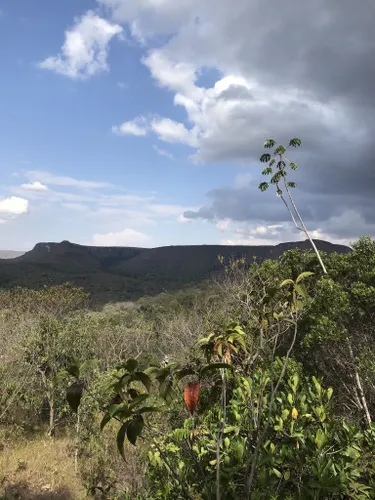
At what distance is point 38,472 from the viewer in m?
11.7

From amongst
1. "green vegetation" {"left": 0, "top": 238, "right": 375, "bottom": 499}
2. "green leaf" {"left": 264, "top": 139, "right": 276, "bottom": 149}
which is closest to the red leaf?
"green vegetation" {"left": 0, "top": 238, "right": 375, "bottom": 499}

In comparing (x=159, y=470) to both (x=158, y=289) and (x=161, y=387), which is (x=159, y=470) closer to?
(x=161, y=387)

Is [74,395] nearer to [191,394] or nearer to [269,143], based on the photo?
[191,394]

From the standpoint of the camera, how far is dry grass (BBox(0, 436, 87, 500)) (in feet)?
34.8

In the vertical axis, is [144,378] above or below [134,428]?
above

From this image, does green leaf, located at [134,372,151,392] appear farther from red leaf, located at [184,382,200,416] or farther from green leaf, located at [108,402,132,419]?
red leaf, located at [184,382,200,416]

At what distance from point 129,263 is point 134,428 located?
161m

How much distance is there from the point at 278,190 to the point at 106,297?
64794 mm

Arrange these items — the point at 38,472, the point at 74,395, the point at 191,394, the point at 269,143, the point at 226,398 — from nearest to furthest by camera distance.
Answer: the point at 74,395 → the point at 191,394 → the point at 226,398 → the point at 38,472 → the point at 269,143

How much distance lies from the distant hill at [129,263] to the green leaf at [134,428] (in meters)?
90.3

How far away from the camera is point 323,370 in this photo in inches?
399

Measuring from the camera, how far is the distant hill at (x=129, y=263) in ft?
327

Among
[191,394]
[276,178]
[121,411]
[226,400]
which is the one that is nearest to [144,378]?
[121,411]

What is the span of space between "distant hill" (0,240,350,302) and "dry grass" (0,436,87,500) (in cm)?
7789
